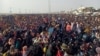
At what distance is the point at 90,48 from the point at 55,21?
595 millimetres

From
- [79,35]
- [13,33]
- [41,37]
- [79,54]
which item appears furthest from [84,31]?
[13,33]

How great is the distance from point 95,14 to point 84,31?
271 mm

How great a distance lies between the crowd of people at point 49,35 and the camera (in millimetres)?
3432

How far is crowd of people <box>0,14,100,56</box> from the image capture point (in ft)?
11.3

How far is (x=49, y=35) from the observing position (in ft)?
11.7

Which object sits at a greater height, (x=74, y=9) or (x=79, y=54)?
(x=74, y=9)

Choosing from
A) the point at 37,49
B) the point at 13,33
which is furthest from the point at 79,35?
the point at 13,33

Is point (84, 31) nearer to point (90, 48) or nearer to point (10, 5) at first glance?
point (90, 48)

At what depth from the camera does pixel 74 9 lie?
3.45m

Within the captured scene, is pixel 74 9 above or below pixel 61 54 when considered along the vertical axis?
above

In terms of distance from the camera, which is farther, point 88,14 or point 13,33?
point 13,33

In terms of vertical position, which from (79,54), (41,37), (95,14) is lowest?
(79,54)

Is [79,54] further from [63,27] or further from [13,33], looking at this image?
[13,33]

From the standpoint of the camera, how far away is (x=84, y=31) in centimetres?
346
